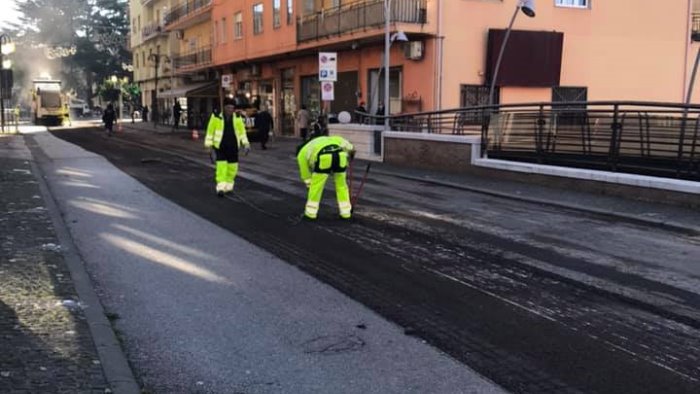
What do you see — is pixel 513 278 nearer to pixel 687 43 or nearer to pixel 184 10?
pixel 687 43

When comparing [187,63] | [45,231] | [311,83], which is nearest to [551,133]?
[45,231]

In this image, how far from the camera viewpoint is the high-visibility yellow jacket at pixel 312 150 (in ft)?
32.9

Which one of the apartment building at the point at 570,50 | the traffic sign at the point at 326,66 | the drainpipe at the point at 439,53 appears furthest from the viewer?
the apartment building at the point at 570,50

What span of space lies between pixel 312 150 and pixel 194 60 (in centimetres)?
4011

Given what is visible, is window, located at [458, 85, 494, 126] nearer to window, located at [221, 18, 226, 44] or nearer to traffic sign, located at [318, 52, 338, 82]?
traffic sign, located at [318, 52, 338, 82]

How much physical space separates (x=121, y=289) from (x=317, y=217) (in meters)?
4.34

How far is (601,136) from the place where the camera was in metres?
13.7

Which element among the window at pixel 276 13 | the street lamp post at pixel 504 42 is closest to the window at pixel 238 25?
the window at pixel 276 13

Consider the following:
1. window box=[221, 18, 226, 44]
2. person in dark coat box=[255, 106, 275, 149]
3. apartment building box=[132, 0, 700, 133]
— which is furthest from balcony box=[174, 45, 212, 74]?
person in dark coat box=[255, 106, 275, 149]

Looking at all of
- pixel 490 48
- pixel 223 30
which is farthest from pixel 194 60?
pixel 490 48

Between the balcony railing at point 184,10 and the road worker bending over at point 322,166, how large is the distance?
→ 36.0m

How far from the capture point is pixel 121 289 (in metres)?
6.46

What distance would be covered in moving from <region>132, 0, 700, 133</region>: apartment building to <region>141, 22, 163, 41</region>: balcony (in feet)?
94.2

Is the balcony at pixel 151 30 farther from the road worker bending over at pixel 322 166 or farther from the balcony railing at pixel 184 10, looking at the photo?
the road worker bending over at pixel 322 166
